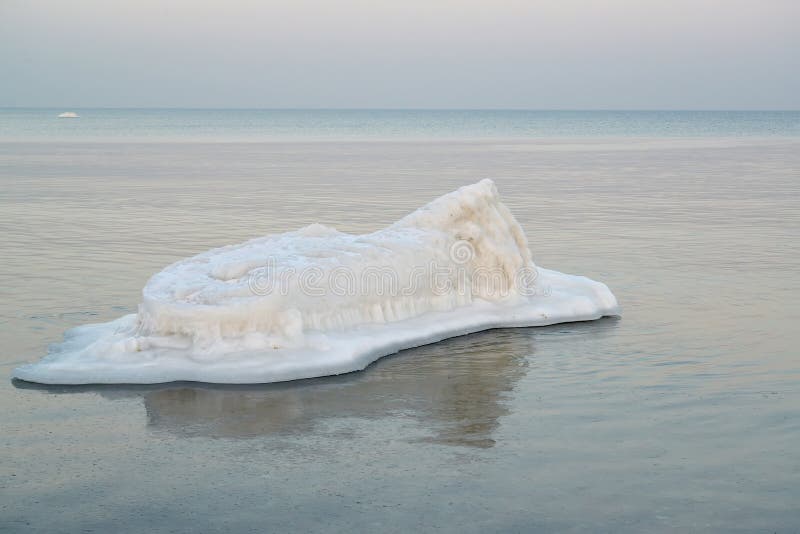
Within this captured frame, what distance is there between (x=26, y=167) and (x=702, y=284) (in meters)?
33.4

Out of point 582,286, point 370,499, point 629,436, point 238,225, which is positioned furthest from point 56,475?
point 238,225

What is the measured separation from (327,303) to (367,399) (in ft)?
6.93

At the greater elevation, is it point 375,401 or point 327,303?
point 327,303

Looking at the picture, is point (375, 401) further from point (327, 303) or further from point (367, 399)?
point (327, 303)

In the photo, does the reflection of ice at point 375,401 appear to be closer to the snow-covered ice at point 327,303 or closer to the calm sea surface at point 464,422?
the calm sea surface at point 464,422

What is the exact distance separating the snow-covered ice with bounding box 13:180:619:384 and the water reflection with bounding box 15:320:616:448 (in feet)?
0.89

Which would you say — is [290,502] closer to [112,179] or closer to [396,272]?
[396,272]

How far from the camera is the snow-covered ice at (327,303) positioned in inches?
454

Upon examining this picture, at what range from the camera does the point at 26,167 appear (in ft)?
140

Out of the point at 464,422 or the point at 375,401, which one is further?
the point at 375,401

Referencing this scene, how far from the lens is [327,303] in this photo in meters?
12.6

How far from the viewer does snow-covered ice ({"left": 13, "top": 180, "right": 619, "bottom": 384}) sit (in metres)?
11.5

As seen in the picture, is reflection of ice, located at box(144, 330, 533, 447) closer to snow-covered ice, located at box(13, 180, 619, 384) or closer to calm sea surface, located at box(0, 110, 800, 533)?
calm sea surface, located at box(0, 110, 800, 533)

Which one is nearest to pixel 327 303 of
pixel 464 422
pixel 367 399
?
pixel 367 399
